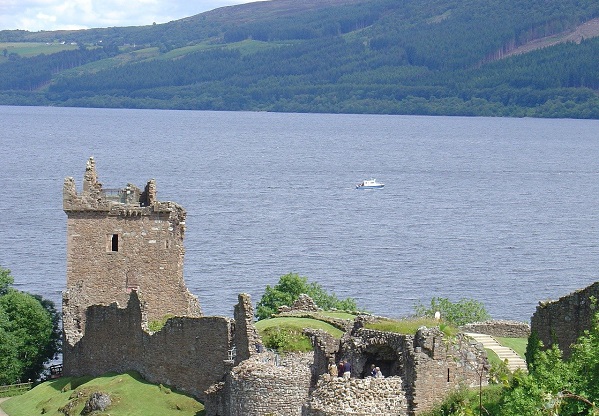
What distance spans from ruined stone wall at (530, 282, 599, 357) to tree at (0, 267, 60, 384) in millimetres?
31215

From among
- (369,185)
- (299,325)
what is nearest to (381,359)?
(299,325)

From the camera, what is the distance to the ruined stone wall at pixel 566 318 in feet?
115

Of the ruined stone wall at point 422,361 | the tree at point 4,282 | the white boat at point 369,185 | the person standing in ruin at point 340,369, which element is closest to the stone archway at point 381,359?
the ruined stone wall at point 422,361

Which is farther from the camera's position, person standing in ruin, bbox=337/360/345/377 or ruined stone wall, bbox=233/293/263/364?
ruined stone wall, bbox=233/293/263/364

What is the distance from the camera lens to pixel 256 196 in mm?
173125

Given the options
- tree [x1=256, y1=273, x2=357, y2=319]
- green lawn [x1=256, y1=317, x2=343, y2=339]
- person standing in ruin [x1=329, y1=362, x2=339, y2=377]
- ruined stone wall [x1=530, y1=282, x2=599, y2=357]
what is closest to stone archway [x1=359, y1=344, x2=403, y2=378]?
person standing in ruin [x1=329, y1=362, x2=339, y2=377]

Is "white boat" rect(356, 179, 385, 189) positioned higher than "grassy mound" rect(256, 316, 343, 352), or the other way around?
"grassy mound" rect(256, 316, 343, 352)

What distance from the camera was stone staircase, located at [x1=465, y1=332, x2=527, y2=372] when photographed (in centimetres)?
4103

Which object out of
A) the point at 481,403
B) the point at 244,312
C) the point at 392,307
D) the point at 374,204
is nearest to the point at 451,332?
the point at 481,403

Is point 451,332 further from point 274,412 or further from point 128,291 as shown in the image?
point 128,291

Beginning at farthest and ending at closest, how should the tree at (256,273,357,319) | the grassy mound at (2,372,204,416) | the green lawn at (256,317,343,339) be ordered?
1. the tree at (256,273,357,319)
2. the grassy mound at (2,372,204,416)
3. the green lawn at (256,317,343,339)

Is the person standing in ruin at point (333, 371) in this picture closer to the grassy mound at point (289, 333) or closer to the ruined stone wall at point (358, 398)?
the ruined stone wall at point (358, 398)

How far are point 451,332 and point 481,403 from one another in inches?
181

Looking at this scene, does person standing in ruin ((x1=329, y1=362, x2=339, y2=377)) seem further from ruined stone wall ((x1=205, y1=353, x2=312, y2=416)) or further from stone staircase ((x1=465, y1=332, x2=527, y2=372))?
stone staircase ((x1=465, y1=332, x2=527, y2=372))
